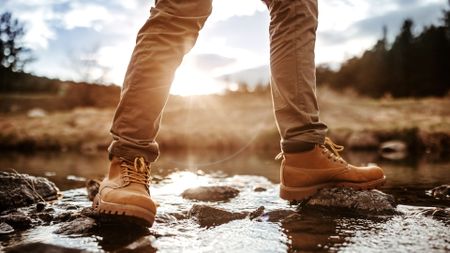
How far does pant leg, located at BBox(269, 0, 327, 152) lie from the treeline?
31948 millimetres

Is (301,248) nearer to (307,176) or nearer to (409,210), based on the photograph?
(307,176)

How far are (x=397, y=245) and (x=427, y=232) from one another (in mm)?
274

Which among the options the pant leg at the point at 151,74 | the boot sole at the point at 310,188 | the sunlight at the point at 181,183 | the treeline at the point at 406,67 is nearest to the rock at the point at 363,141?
the sunlight at the point at 181,183

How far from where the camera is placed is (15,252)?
1.37 meters

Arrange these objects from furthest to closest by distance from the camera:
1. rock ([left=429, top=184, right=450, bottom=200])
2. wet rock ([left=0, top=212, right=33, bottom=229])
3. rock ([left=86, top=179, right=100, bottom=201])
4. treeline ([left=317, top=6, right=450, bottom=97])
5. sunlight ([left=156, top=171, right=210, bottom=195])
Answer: treeline ([left=317, top=6, right=450, bottom=97]), sunlight ([left=156, top=171, right=210, bottom=195]), rock ([left=86, top=179, right=100, bottom=201]), rock ([left=429, top=184, right=450, bottom=200]), wet rock ([left=0, top=212, right=33, bottom=229])

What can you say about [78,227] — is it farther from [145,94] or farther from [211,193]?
[211,193]

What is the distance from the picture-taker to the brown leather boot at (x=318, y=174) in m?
2.24

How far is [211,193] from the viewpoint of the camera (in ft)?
9.47

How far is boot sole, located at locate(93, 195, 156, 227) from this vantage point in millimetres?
1719

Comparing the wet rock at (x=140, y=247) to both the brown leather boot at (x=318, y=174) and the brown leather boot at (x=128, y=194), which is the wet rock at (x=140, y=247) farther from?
the brown leather boot at (x=318, y=174)

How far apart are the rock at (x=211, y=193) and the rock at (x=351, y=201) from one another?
2.36ft

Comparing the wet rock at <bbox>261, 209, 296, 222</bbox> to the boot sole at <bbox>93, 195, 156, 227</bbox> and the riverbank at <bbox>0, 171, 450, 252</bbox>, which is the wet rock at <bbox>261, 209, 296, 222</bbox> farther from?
the boot sole at <bbox>93, 195, 156, 227</bbox>

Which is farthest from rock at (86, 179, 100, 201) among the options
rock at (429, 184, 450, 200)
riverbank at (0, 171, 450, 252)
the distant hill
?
the distant hill

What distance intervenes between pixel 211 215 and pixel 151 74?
79cm
